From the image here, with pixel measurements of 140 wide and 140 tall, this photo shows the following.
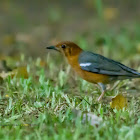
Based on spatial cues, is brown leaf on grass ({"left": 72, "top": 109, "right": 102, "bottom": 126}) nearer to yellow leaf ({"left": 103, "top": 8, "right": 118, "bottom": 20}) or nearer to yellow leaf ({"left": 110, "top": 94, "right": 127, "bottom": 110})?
yellow leaf ({"left": 110, "top": 94, "right": 127, "bottom": 110})

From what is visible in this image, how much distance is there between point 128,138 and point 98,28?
662cm

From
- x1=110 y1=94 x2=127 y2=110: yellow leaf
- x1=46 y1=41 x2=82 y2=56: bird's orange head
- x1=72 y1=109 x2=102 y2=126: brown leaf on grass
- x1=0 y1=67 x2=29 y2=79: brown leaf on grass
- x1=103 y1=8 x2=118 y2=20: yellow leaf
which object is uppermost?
x1=103 y1=8 x2=118 y2=20: yellow leaf

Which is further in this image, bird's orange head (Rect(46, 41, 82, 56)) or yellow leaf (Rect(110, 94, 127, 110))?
bird's orange head (Rect(46, 41, 82, 56))

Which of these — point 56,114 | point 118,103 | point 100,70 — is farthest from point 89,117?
point 100,70

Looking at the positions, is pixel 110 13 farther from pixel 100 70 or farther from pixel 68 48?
pixel 100 70

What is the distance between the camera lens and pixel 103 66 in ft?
17.1

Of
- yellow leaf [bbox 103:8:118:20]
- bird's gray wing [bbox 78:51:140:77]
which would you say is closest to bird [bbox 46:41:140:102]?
bird's gray wing [bbox 78:51:140:77]

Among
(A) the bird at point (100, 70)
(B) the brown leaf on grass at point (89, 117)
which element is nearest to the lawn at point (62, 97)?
(B) the brown leaf on grass at point (89, 117)

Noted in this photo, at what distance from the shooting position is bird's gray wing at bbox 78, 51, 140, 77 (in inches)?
201

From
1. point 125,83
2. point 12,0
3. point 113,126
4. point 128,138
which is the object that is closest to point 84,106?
point 113,126

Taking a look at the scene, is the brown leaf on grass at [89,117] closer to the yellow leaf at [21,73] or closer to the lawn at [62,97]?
the lawn at [62,97]

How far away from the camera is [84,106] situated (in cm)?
427

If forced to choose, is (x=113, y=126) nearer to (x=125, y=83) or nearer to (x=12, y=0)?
(x=125, y=83)

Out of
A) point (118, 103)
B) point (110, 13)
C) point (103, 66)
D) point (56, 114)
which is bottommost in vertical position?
point (56, 114)
